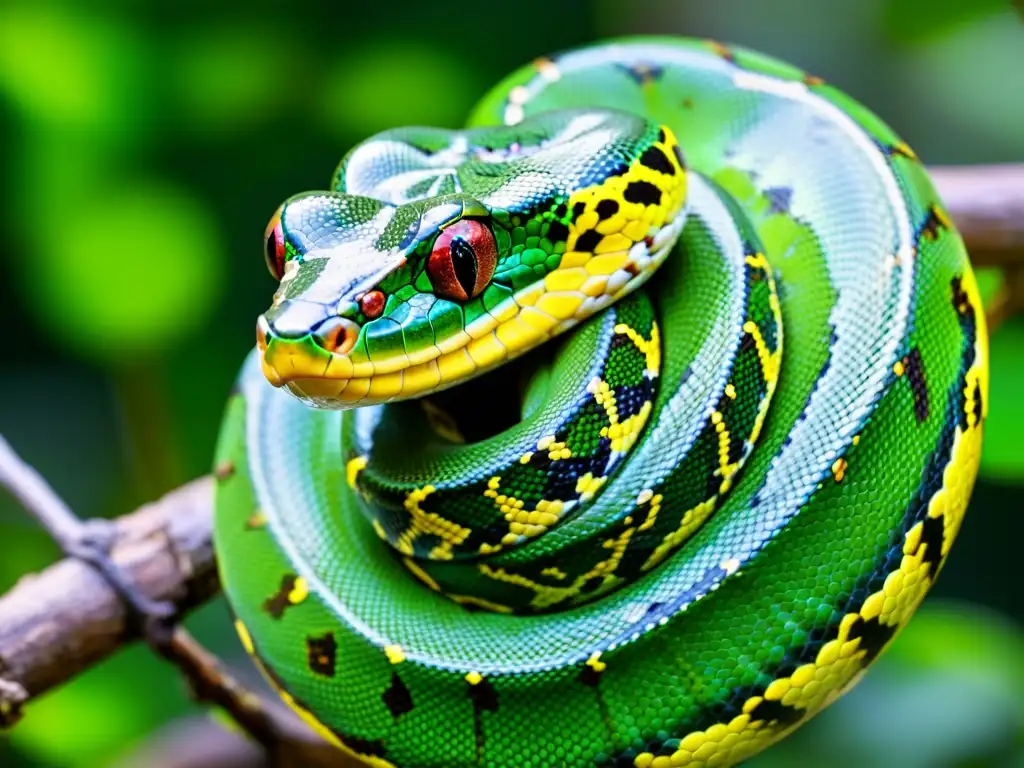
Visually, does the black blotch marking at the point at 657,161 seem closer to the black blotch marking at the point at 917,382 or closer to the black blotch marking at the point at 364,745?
the black blotch marking at the point at 917,382

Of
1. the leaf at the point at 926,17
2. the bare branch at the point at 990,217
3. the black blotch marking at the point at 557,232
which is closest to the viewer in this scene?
the black blotch marking at the point at 557,232

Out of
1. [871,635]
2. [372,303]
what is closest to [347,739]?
[372,303]

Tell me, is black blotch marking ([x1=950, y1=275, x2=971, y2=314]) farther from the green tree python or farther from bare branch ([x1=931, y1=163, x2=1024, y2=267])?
bare branch ([x1=931, y1=163, x2=1024, y2=267])

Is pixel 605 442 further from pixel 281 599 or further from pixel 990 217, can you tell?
pixel 990 217

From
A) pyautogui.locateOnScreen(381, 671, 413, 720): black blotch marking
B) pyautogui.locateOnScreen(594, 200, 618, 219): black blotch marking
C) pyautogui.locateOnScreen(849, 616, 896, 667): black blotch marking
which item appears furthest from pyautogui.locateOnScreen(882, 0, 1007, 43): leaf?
pyautogui.locateOnScreen(381, 671, 413, 720): black blotch marking

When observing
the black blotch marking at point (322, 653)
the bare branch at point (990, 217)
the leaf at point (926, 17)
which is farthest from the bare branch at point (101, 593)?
the leaf at point (926, 17)

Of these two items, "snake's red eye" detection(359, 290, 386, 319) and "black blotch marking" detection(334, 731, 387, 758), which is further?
"black blotch marking" detection(334, 731, 387, 758)
